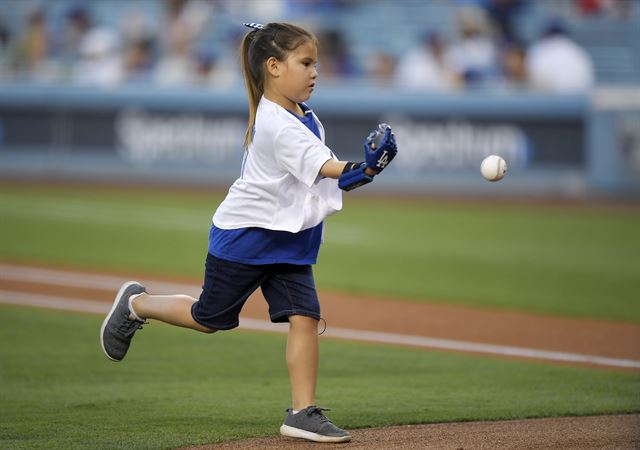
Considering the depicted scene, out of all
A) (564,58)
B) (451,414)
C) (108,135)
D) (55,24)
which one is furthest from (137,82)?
(451,414)

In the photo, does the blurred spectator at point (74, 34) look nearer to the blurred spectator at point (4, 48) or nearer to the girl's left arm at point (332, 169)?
the blurred spectator at point (4, 48)

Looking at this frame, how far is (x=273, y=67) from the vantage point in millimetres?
4965

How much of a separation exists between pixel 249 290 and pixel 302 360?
0.42 metres

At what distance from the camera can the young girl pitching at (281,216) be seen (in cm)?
489

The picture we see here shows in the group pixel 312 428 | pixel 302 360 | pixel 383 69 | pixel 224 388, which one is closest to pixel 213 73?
pixel 383 69

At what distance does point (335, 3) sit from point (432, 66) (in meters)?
3.17

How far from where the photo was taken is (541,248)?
44.8ft

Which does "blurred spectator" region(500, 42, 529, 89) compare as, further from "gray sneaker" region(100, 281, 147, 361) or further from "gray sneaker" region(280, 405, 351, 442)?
"gray sneaker" region(280, 405, 351, 442)

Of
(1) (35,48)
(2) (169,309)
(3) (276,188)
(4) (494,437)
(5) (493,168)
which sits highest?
(1) (35,48)

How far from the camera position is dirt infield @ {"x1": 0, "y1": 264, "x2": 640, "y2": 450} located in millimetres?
4906

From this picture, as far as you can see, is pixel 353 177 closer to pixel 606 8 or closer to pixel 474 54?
pixel 474 54

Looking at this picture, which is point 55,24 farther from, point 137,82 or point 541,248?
point 541,248

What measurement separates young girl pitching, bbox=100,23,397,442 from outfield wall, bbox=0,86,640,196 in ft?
44.7

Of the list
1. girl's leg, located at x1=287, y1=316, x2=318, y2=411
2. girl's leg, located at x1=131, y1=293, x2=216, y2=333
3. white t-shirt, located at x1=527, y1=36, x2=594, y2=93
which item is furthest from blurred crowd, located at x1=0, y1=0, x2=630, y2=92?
girl's leg, located at x1=287, y1=316, x2=318, y2=411
